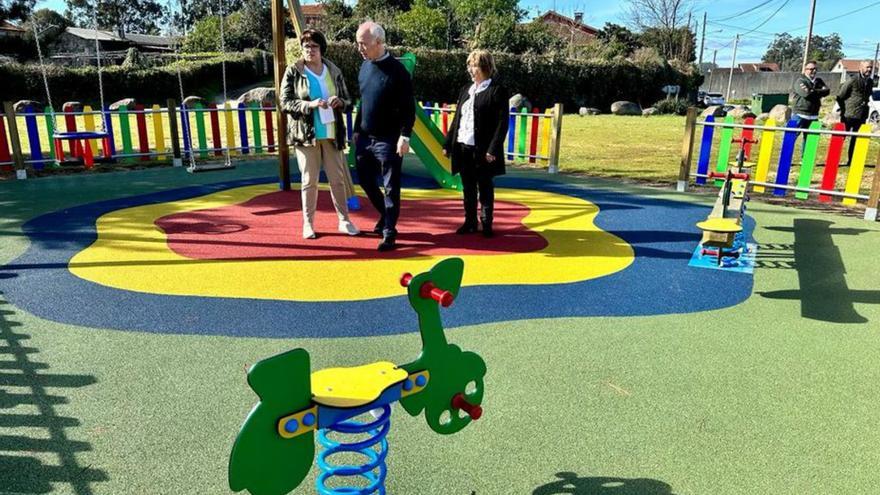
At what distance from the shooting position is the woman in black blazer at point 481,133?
18.7 feet

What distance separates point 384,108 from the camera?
5297 millimetres

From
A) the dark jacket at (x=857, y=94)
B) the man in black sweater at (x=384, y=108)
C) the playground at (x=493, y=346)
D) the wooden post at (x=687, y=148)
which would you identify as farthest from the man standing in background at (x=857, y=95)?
the man in black sweater at (x=384, y=108)

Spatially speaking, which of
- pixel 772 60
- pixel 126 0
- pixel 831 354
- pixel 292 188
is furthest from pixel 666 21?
pixel 772 60

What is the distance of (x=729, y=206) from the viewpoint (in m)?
6.04

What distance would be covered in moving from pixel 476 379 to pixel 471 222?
4.11 meters

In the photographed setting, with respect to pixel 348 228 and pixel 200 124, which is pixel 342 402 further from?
pixel 200 124

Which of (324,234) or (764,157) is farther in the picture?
(764,157)

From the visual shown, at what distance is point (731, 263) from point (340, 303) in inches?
141

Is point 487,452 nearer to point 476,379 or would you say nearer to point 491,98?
point 476,379

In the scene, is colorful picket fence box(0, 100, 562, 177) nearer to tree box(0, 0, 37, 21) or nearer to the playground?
the playground

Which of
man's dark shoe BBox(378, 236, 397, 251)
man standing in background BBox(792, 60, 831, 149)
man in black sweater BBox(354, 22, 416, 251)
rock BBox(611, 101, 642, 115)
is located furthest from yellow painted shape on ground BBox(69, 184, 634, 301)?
rock BBox(611, 101, 642, 115)

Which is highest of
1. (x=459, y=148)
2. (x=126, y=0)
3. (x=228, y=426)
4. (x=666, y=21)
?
(x=126, y=0)

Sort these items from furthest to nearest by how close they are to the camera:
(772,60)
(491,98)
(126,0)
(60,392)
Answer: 1. (772,60)
2. (126,0)
3. (491,98)
4. (60,392)

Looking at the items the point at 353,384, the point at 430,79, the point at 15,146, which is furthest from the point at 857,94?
the point at 430,79
